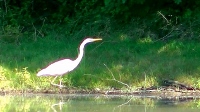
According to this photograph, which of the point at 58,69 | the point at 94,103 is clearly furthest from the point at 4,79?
the point at 94,103

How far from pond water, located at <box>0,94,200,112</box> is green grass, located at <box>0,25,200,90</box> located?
59cm

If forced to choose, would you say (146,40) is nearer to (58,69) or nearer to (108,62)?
(108,62)

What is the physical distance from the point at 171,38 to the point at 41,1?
480 centimetres

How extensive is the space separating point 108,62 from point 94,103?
291 cm

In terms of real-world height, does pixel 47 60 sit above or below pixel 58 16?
below

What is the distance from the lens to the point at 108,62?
49.4 ft

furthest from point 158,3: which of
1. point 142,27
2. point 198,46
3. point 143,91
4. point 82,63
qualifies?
point 143,91

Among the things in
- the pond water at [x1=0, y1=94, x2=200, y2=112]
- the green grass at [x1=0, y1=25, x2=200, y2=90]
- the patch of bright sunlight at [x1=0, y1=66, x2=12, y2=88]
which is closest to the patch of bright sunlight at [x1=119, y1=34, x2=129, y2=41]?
the green grass at [x1=0, y1=25, x2=200, y2=90]

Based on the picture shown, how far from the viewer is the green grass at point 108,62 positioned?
45.1 ft

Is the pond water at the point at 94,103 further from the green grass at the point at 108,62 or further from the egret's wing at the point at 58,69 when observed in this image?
the green grass at the point at 108,62

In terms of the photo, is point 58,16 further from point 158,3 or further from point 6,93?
point 6,93

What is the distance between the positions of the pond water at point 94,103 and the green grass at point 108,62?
59 centimetres

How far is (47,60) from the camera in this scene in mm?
15258

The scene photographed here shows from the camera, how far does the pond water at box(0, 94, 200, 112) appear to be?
11.5 m
